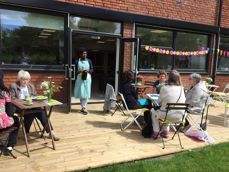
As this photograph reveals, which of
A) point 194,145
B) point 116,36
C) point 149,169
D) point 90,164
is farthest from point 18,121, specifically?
point 116,36

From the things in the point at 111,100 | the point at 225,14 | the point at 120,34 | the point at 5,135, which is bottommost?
the point at 5,135

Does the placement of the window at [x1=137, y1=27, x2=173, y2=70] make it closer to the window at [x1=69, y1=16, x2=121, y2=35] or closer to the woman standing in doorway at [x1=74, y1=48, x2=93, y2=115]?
the window at [x1=69, y1=16, x2=121, y2=35]

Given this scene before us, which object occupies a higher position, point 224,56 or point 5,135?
point 224,56

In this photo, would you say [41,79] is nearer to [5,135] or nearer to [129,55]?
[129,55]

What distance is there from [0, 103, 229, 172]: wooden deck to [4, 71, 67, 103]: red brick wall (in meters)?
0.99

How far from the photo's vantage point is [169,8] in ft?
26.7

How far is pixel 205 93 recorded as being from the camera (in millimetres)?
4980

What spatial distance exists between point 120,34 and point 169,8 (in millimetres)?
2045

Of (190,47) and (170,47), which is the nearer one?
(170,47)

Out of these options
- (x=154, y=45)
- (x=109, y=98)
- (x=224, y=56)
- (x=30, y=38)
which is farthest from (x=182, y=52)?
(x=30, y=38)

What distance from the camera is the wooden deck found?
3.35 metres

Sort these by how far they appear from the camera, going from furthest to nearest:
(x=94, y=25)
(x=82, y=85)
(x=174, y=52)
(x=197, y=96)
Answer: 1. (x=174, y=52)
2. (x=94, y=25)
3. (x=82, y=85)
4. (x=197, y=96)

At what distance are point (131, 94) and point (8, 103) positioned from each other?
8.20 ft

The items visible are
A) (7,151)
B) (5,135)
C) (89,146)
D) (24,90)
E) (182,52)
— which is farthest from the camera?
(182,52)
